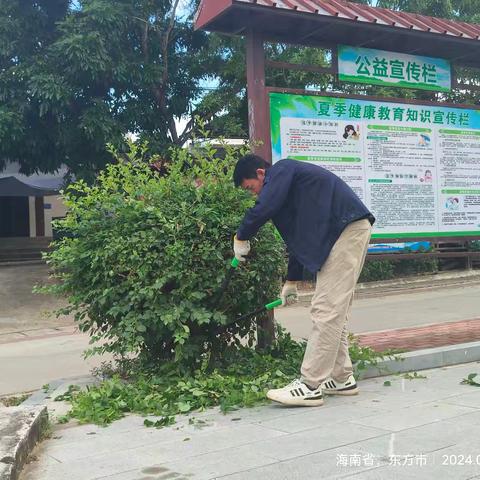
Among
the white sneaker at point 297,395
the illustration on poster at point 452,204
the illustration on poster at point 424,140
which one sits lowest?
Answer: the white sneaker at point 297,395

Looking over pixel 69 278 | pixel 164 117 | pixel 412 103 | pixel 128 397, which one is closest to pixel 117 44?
pixel 164 117

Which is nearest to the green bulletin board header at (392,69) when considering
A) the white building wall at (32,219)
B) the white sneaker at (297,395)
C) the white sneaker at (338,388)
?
the white sneaker at (338,388)

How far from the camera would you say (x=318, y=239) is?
421 cm

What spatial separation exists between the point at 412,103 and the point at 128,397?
15.6 feet

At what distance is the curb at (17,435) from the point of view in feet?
9.95

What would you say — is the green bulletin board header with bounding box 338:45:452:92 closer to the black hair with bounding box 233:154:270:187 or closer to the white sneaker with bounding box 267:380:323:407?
the black hair with bounding box 233:154:270:187

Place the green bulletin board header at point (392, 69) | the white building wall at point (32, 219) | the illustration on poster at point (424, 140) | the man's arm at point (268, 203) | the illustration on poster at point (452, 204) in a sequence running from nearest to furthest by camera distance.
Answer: the man's arm at point (268, 203) → the green bulletin board header at point (392, 69) → the illustration on poster at point (424, 140) → the illustration on poster at point (452, 204) → the white building wall at point (32, 219)

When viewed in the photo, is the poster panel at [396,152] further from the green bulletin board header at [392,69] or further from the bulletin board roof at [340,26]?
the bulletin board roof at [340,26]

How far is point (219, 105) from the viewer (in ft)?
42.0

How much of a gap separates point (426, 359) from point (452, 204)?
2719 mm

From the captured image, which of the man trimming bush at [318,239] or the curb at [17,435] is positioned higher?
the man trimming bush at [318,239]

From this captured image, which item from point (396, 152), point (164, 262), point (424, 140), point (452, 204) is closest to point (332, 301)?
point (164, 262)

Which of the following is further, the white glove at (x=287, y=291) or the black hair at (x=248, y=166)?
the white glove at (x=287, y=291)

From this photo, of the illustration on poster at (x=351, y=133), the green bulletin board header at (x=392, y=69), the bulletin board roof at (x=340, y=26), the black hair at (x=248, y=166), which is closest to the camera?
the black hair at (x=248, y=166)
